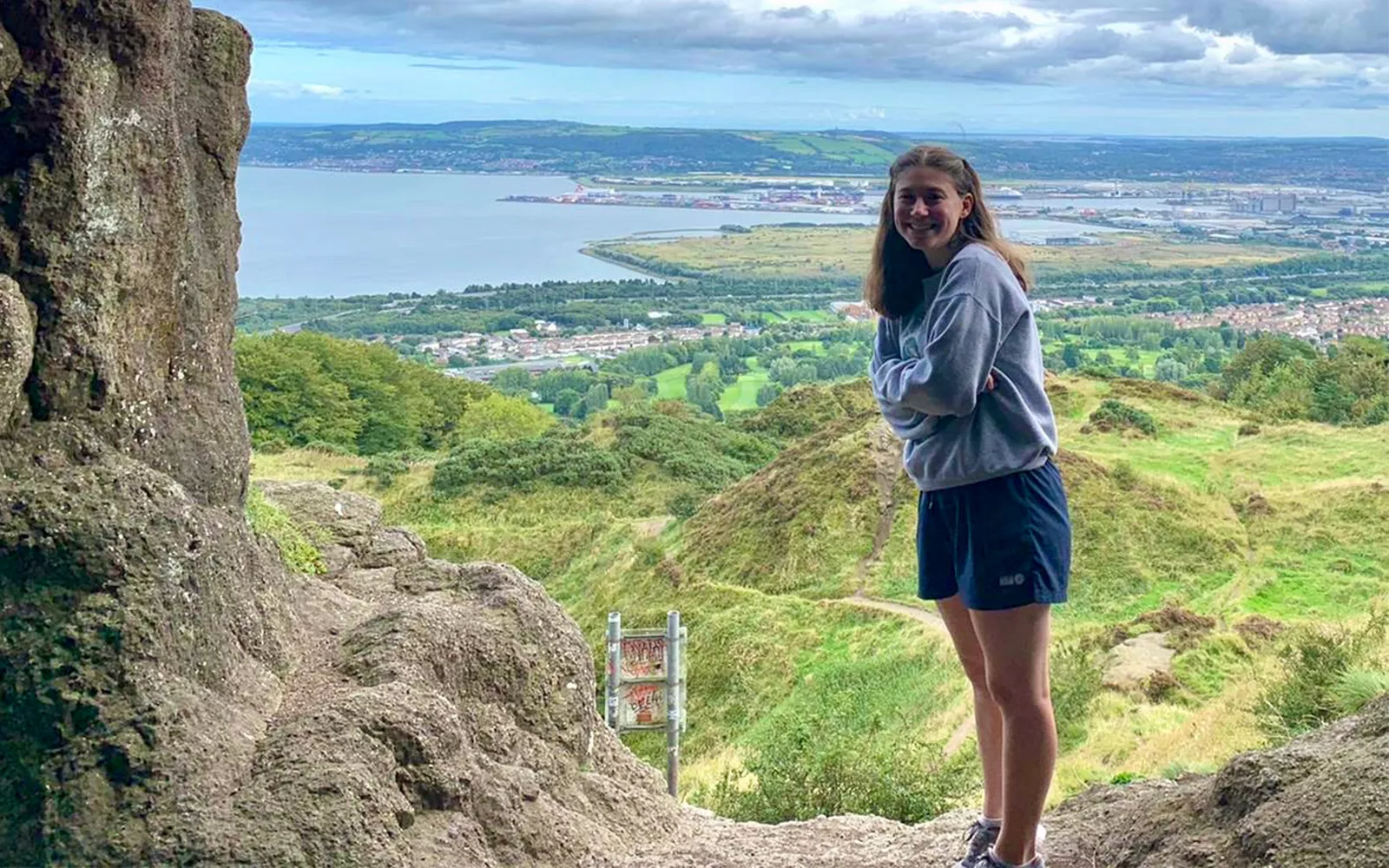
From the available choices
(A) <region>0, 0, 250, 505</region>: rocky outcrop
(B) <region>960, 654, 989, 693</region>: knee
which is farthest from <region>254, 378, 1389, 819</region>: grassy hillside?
(A) <region>0, 0, 250, 505</region>: rocky outcrop

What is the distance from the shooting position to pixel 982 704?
4.81m

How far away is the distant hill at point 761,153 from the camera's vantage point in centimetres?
9594

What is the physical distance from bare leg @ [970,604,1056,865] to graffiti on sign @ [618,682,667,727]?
4.73m

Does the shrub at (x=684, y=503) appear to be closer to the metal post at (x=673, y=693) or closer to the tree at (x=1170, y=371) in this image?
the metal post at (x=673, y=693)

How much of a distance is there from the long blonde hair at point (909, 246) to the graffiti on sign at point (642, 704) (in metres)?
4.99

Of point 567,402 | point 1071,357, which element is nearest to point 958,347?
point 1071,357

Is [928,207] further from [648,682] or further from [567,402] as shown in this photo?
[567,402]

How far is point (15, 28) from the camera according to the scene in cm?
479

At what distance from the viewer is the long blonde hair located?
4395mm

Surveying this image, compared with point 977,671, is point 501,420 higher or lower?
lower

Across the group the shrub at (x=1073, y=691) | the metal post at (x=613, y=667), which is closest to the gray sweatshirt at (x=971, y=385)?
the metal post at (x=613, y=667)

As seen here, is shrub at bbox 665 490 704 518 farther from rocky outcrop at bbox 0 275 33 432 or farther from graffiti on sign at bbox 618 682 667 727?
rocky outcrop at bbox 0 275 33 432

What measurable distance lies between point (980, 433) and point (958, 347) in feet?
1.07

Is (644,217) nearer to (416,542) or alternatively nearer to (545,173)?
(545,173)
